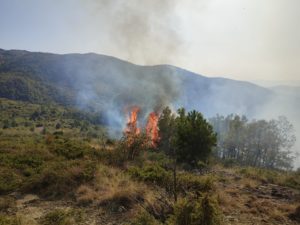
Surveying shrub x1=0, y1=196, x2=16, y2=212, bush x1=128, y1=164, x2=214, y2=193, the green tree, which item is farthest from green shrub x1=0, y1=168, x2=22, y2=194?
the green tree

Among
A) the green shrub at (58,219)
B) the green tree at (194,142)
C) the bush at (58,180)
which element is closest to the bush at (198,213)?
the green shrub at (58,219)

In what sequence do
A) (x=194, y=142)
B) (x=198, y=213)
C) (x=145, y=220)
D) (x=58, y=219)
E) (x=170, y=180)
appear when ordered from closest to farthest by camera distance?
(x=198, y=213), (x=145, y=220), (x=58, y=219), (x=170, y=180), (x=194, y=142)

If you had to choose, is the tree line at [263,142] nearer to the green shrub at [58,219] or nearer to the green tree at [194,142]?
the green tree at [194,142]

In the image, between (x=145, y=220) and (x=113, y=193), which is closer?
(x=145, y=220)

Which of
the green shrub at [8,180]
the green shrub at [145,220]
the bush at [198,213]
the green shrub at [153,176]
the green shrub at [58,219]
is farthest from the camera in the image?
the green shrub at [153,176]

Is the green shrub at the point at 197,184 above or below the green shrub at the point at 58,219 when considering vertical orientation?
above

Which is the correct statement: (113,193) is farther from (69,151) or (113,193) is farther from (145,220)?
(69,151)

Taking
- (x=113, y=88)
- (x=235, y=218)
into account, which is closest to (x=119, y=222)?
(x=235, y=218)

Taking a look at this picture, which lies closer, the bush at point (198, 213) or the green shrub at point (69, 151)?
the bush at point (198, 213)

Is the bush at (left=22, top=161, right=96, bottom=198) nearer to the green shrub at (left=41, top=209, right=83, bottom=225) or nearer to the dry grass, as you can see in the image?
the dry grass

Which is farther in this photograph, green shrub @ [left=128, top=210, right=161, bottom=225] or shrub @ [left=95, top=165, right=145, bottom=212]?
shrub @ [left=95, top=165, right=145, bottom=212]

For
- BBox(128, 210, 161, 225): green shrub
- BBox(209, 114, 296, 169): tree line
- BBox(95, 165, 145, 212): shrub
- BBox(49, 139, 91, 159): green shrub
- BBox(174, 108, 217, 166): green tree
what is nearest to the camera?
BBox(128, 210, 161, 225): green shrub

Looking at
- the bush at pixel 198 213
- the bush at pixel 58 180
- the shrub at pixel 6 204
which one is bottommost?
the shrub at pixel 6 204

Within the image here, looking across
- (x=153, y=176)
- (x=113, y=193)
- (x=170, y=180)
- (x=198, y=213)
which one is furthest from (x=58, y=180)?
(x=198, y=213)
